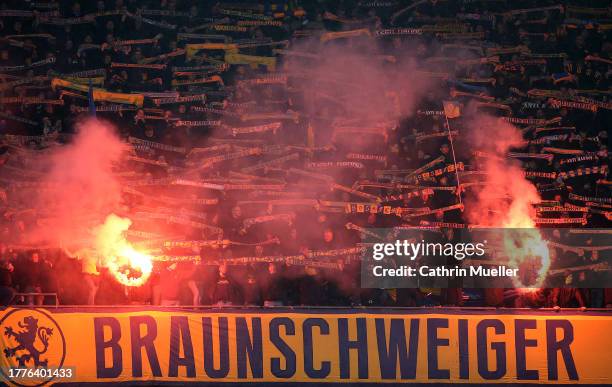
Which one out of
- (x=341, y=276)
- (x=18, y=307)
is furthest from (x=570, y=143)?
(x=18, y=307)

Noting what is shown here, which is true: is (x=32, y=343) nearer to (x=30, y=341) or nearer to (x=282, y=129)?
(x=30, y=341)

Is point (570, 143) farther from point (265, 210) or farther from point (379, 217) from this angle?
point (265, 210)

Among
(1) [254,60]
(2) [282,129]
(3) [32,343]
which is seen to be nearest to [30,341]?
(3) [32,343]

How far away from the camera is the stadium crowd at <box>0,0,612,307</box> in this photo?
30.2 feet

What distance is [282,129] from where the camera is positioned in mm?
10391

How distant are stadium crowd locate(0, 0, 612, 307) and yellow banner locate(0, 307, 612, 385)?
60.9 inches

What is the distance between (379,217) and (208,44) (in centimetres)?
414

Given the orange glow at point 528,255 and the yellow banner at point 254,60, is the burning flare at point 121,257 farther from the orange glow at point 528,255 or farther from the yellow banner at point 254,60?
the orange glow at point 528,255

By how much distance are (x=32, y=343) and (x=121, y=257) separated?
217 cm

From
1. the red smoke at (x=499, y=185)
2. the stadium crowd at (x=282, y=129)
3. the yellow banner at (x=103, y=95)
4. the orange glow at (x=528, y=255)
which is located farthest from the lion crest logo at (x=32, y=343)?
the orange glow at (x=528, y=255)

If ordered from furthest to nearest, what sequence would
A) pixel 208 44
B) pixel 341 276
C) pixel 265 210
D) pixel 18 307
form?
pixel 208 44 < pixel 265 210 < pixel 341 276 < pixel 18 307

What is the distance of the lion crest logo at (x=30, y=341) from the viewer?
23.4 feet

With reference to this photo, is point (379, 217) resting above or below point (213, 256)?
above

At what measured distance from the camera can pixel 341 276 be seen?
9.18 m
